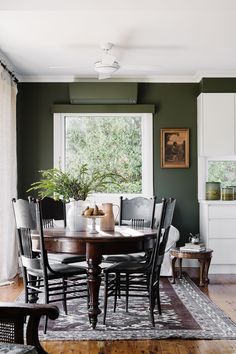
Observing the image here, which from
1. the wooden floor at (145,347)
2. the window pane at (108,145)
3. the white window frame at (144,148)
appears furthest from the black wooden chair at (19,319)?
the window pane at (108,145)

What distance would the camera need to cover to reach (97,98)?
648 cm

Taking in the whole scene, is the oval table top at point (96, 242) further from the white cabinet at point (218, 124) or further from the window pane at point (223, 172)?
the window pane at point (223, 172)

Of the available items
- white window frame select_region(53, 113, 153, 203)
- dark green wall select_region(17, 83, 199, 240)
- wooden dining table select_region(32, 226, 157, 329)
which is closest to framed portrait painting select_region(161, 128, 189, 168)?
dark green wall select_region(17, 83, 199, 240)

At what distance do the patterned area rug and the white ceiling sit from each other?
249 cm

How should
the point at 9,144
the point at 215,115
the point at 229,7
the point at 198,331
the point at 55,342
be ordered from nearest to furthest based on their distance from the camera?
1. the point at 55,342
2. the point at 198,331
3. the point at 229,7
4. the point at 9,144
5. the point at 215,115

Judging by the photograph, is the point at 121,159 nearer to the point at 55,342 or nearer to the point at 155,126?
the point at 155,126

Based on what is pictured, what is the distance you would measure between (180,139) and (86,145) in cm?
130

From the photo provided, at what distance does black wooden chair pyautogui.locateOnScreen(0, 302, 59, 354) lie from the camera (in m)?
1.94

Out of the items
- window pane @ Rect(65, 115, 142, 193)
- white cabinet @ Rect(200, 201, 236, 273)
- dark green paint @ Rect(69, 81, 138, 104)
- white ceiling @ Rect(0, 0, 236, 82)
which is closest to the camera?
white ceiling @ Rect(0, 0, 236, 82)

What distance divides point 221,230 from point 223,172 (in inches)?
36.1

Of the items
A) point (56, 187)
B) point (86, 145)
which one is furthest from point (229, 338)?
point (86, 145)

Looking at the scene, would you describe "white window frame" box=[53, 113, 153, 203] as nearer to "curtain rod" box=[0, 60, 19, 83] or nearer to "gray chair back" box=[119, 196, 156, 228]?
"curtain rod" box=[0, 60, 19, 83]

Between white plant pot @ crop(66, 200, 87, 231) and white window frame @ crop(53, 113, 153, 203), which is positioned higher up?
white window frame @ crop(53, 113, 153, 203)

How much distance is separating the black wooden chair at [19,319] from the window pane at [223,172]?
4917mm
